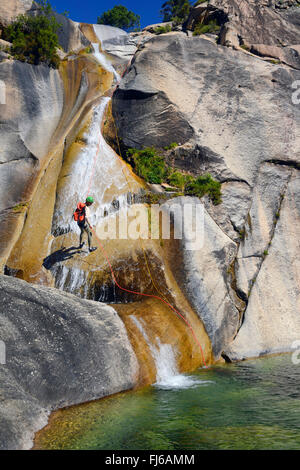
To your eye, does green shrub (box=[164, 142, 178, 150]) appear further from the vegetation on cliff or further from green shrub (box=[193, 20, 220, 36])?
green shrub (box=[193, 20, 220, 36])

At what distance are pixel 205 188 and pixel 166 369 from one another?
8166mm

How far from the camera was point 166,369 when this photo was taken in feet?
37.8

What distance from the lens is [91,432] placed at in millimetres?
7379

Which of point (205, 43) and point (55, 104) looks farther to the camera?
point (55, 104)

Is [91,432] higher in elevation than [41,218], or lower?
lower

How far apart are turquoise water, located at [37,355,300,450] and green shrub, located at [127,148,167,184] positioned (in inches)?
358

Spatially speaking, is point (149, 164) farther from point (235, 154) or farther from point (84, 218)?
point (84, 218)

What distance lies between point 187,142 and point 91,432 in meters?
14.1

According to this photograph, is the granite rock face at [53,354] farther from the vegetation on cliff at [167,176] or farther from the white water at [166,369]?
the vegetation on cliff at [167,176]

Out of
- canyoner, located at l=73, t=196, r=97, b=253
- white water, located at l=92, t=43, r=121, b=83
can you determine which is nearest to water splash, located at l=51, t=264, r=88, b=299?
canyoner, located at l=73, t=196, r=97, b=253

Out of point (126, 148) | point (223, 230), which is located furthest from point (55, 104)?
point (223, 230)

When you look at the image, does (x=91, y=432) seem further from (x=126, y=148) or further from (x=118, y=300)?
(x=126, y=148)

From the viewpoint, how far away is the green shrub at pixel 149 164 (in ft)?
56.4

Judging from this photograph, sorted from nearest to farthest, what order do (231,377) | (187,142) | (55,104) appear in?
1. (231,377)
2. (187,142)
3. (55,104)
